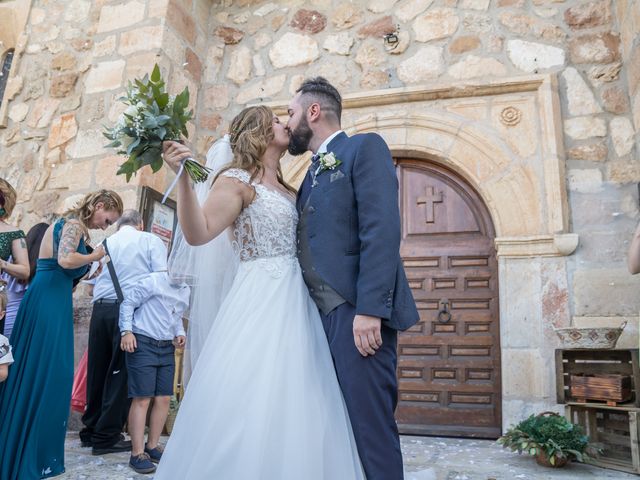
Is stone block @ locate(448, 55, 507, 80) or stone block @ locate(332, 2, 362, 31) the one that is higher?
stone block @ locate(332, 2, 362, 31)

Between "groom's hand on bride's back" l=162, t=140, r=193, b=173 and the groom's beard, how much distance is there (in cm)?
50

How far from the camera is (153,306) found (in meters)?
3.08

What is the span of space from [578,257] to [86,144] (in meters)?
4.24

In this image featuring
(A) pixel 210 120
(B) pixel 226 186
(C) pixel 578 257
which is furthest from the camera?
(A) pixel 210 120

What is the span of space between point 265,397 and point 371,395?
31 cm

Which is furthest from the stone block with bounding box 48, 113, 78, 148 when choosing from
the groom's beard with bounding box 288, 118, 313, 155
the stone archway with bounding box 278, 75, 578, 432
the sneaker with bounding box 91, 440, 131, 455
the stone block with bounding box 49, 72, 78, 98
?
the groom's beard with bounding box 288, 118, 313, 155

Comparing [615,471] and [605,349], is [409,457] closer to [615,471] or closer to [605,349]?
[615,471]

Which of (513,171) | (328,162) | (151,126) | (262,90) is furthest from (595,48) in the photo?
(151,126)

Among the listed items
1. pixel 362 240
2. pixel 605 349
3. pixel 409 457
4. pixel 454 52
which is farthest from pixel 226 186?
pixel 454 52

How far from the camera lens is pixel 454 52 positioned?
4.54m

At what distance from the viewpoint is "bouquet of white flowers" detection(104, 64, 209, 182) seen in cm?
163

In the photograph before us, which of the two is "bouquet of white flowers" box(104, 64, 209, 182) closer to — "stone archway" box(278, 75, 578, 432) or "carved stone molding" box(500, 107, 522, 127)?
"stone archway" box(278, 75, 578, 432)

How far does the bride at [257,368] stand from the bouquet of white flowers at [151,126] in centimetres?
5

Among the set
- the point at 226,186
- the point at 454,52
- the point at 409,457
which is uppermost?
the point at 454,52
